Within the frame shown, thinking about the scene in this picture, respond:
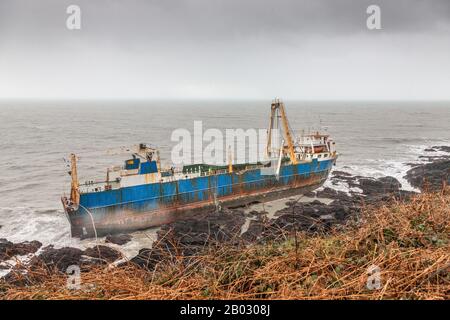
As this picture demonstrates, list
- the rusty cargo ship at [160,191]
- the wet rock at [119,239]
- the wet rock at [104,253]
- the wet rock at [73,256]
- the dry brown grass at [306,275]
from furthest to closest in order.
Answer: the rusty cargo ship at [160,191]
the wet rock at [119,239]
the wet rock at [104,253]
the wet rock at [73,256]
the dry brown grass at [306,275]

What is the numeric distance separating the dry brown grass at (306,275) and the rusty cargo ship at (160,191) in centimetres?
1424

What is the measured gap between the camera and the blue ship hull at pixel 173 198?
65.6 feet

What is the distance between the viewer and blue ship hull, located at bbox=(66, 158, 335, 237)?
20.0 metres

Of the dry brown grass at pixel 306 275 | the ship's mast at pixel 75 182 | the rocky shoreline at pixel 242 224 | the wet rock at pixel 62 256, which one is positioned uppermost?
the dry brown grass at pixel 306 275

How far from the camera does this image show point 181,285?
416cm

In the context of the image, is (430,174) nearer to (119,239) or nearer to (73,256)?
(119,239)

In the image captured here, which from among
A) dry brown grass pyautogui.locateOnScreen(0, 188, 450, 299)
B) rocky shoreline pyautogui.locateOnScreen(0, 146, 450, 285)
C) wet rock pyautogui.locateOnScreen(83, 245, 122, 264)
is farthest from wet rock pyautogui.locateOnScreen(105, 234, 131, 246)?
dry brown grass pyautogui.locateOnScreen(0, 188, 450, 299)

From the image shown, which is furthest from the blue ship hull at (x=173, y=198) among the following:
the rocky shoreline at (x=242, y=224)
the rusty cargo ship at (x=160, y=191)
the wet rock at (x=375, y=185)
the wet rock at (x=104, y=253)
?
the wet rock at (x=375, y=185)

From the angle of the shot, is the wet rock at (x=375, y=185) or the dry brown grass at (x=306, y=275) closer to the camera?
the dry brown grass at (x=306, y=275)

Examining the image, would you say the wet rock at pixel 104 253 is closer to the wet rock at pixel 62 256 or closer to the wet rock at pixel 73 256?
the wet rock at pixel 73 256

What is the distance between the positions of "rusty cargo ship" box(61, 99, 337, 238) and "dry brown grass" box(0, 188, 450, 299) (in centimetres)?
1424

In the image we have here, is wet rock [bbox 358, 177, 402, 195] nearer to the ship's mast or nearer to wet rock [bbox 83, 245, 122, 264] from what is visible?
wet rock [bbox 83, 245, 122, 264]
